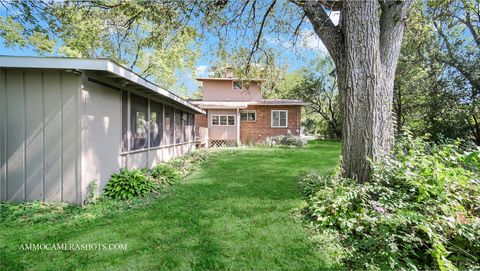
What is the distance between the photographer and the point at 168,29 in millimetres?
7621

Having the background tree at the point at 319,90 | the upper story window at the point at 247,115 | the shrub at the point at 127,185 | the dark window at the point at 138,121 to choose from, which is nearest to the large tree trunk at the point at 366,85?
the shrub at the point at 127,185

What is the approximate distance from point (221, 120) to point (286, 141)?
482cm

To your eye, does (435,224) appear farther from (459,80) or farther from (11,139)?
(459,80)

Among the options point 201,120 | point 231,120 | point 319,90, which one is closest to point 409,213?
point 231,120

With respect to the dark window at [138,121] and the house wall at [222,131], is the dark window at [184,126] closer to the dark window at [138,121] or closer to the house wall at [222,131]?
the house wall at [222,131]

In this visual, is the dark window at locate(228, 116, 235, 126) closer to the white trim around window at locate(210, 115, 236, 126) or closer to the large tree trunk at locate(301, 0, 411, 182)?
the white trim around window at locate(210, 115, 236, 126)

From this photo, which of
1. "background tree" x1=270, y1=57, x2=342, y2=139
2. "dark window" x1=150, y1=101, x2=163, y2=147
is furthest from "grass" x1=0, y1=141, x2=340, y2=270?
"background tree" x1=270, y1=57, x2=342, y2=139

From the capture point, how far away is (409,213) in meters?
2.67

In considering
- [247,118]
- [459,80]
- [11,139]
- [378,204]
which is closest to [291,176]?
[378,204]

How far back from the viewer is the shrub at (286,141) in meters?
15.4

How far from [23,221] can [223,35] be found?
22.3 ft

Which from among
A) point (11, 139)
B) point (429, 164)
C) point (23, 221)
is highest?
point (11, 139)

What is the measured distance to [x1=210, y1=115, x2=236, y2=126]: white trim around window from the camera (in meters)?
17.0

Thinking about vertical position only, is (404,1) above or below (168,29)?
below
